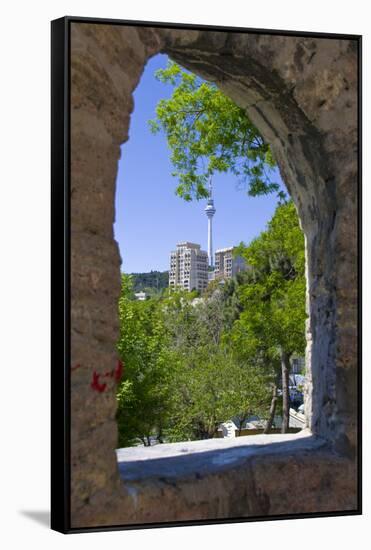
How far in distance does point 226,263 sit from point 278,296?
15.9 feet

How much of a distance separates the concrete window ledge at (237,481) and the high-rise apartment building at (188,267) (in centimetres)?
1531

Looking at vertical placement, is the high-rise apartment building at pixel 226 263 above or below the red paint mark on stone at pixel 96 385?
above

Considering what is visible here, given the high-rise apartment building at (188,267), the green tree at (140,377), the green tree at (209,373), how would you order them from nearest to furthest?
the green tree at (140,377) → the green tree at (209,373) → the high-rise apartment building at (188,267)

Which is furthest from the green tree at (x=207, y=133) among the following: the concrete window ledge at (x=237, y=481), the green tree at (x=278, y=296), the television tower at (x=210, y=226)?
the television tower at (x=210, y=226)

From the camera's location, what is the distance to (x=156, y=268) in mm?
21047

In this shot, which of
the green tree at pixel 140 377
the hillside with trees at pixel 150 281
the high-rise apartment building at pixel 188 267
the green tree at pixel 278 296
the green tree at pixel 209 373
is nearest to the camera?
the green tree at pixel 278 296

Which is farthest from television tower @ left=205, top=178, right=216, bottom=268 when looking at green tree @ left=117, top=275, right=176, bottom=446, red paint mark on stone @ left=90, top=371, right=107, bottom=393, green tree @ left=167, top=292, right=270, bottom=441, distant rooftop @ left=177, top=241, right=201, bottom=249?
red paint mark on stone @ left=90, top=371, right=107, bottom=393

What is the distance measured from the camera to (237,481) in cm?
543

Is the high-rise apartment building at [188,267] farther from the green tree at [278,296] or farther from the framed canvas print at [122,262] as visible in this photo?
the framed canvas print at [122,262]

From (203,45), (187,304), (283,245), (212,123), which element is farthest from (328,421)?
(187,304)

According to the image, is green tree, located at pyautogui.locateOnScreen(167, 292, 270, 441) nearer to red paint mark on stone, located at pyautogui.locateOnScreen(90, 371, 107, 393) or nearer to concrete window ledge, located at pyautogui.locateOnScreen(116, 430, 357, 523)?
concrete window ledge, located at pyautogui.locateOnScreen(116, 430, 357, 523)

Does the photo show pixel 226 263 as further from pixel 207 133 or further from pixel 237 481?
pixel 237 481

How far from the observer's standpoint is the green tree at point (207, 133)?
11477 mm

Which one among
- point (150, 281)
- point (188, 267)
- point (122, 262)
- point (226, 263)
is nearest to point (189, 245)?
point (188, 267)
